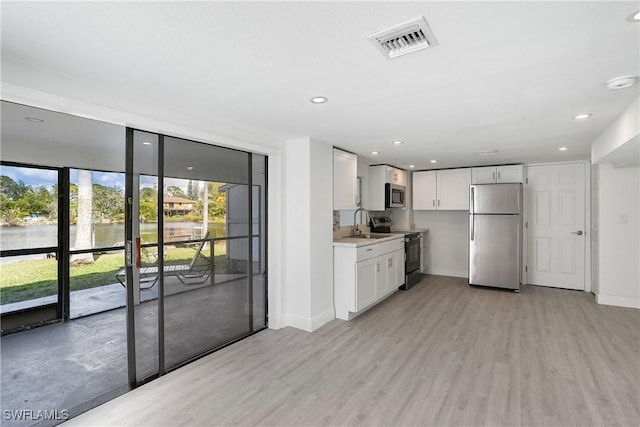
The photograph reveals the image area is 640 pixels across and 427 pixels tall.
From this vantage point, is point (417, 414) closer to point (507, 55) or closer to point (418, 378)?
point (418, 378)

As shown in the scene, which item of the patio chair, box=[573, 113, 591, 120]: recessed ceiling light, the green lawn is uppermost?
box=[573, 113, 591, 120]: recessed ceiling light

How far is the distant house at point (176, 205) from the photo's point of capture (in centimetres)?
274

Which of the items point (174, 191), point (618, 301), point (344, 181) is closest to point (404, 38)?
point (174, 191)

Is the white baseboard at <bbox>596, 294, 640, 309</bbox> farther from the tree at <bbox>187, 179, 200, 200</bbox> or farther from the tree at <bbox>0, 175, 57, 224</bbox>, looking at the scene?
the tree at <bbox>0, 175, 57, 224</bbox>

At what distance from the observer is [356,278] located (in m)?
3.90

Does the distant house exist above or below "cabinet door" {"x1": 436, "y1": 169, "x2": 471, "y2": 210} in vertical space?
below

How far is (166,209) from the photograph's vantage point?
2742mm

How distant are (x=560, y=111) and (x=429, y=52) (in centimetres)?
175

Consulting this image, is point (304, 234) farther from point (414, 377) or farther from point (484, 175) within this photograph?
point (484, 175)

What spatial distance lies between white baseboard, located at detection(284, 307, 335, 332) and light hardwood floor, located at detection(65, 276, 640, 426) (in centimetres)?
9

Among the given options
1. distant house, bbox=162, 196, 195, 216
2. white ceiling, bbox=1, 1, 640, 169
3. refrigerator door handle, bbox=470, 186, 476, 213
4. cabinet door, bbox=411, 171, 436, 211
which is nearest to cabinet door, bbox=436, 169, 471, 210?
cabinet door, bbox=411, 171, 436, 211

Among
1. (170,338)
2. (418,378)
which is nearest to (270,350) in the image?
(170,338)

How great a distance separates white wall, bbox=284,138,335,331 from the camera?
3645 millimetres

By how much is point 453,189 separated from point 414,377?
13.8 ft
